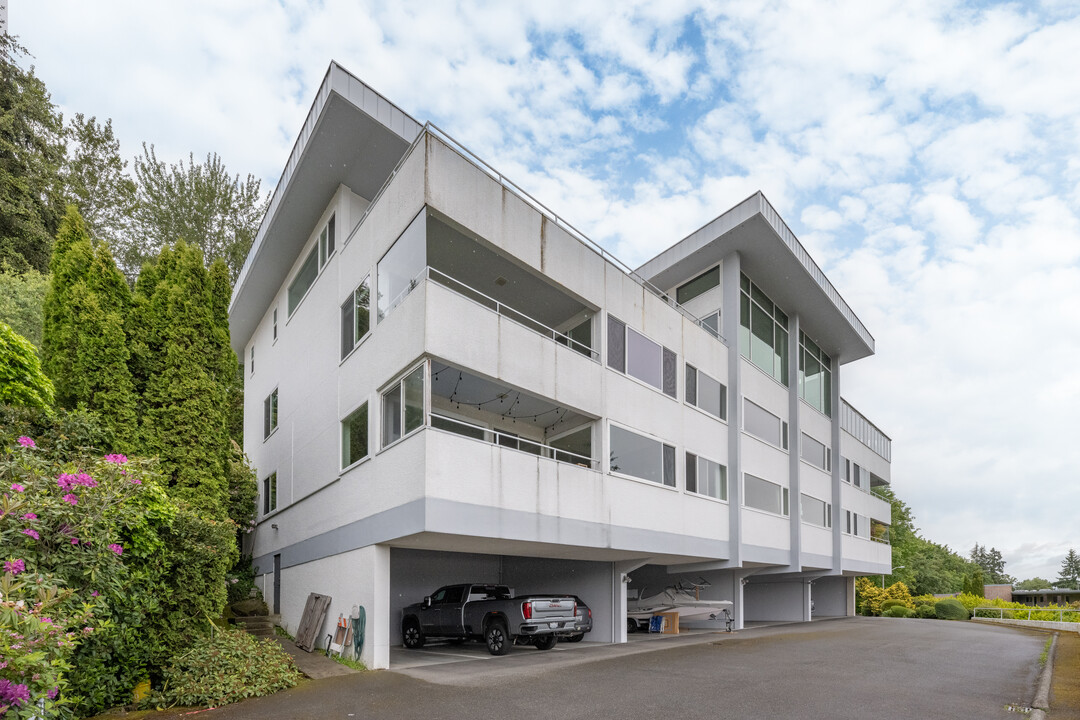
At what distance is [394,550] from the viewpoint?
61.3 feet

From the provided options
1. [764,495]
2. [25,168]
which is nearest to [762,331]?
[764,495]

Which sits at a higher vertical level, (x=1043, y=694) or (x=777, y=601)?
(x=1043, y=694)

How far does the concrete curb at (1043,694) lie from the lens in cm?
890

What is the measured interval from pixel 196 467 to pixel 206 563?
8.29 ft

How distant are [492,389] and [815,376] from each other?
18.4 meters

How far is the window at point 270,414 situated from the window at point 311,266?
2766 mm

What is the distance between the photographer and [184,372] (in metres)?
13.5

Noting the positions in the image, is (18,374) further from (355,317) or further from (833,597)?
(833,597)

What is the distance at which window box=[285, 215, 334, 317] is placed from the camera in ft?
59.9

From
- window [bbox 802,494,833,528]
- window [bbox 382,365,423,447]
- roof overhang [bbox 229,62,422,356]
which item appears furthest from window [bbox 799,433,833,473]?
roof overhang [bbox 229,62,422,356]

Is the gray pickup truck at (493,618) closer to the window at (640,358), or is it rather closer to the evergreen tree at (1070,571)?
the window at (640,358)

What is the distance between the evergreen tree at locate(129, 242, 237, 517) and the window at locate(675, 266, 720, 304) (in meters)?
14.8

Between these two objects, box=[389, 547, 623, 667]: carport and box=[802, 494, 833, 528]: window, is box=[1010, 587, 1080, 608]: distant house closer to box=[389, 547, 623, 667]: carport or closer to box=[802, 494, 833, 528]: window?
box=[802, 494, 833, 528]: window

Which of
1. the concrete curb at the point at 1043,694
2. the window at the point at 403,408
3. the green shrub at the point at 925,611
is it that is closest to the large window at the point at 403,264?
the window at the point at 403,408
